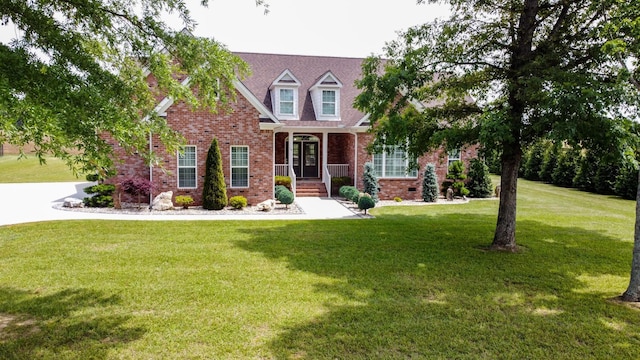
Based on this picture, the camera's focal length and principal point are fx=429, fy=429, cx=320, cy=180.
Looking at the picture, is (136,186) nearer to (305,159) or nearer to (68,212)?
(68,212)

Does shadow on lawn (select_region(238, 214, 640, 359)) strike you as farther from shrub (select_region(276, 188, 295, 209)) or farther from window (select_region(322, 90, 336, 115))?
window (select_region(322, 90, 336, 115))

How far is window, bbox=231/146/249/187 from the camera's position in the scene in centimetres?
1711

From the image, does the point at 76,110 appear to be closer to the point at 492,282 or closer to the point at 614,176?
the point at 492,282

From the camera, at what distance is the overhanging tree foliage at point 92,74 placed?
13.0ft

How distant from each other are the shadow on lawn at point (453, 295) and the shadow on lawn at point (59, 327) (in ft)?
6.99

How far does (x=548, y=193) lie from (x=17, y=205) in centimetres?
2588

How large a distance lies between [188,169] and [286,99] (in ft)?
21.5

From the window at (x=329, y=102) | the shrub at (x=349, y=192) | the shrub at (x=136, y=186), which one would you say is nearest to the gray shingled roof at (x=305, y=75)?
the window at (x=329, y=102)

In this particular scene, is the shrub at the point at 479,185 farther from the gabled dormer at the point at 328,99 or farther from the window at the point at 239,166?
the window at the point at 239,166

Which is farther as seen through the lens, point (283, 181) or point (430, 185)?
point (283, 181)

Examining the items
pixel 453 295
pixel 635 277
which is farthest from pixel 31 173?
pixel 635 277

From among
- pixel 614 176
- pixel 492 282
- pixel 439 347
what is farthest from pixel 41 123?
pixel 614 176

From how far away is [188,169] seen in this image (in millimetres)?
16734

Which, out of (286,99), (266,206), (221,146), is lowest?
(266,206)
